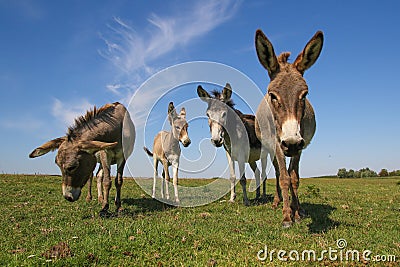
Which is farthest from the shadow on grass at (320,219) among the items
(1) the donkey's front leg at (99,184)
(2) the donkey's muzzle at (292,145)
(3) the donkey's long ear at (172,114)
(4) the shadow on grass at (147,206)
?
(1) the donkey's front leg at (99,184)

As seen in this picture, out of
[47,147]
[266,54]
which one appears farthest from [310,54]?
[47,147]

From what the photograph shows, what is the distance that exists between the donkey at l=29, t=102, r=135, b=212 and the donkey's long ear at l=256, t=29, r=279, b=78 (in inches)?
167

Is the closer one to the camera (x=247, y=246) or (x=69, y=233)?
(x=247, y=246)

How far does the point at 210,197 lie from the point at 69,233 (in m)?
6.71

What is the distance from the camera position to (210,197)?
11852 millimetres

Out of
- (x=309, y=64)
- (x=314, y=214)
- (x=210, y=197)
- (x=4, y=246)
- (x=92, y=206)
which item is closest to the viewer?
(x=4, y=246)

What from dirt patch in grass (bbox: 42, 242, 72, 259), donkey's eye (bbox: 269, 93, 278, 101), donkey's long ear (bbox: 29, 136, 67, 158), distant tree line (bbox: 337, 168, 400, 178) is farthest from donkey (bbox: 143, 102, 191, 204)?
distant tree line (bbox: 337, 168, 400, 178)

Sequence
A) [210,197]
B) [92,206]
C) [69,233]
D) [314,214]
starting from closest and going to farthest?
[69,233]
[314,214]
[92,206]
[210,197]

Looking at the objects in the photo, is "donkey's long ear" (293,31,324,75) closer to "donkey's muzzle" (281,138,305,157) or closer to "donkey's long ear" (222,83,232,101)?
"donkey's muzzle" (281,138,305,157)

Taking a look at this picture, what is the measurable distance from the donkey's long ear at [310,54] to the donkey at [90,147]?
487cm

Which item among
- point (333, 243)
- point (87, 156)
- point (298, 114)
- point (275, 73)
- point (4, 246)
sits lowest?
point (4, 246)

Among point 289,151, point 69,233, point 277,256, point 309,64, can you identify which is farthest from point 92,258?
point 309,64

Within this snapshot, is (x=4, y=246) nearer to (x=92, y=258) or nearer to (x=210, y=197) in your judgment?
(x=92, y=258)

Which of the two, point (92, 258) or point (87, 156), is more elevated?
point (87, 156)
